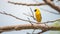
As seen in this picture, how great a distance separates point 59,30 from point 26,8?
1.26 ft

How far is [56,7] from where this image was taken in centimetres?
169

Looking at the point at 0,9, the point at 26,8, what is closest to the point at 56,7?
the point at 26,8

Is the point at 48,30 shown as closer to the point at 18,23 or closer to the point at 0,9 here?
the point at 18,23

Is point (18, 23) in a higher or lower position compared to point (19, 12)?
lower

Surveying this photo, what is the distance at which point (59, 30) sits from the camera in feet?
5.60

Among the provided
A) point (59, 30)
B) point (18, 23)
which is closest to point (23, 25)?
point (18, 23)

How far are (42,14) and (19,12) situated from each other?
0.74ft

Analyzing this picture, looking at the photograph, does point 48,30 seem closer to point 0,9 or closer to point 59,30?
point 59,30

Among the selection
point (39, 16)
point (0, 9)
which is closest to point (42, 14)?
point (39, 16)

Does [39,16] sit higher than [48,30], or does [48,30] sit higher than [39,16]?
[39,16]

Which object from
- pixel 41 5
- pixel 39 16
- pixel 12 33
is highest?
pixel 41 5

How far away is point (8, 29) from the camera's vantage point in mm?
1682

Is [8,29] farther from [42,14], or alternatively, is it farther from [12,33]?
[42,14]

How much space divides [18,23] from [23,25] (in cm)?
7
